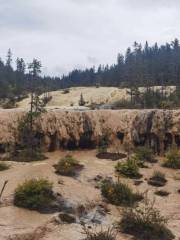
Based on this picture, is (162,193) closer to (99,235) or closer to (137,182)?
(137,182)

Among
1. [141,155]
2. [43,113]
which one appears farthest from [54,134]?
[141,155]

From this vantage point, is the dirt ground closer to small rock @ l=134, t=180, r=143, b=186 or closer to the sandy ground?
small rock @ l=134, t=180, r=143, b=186

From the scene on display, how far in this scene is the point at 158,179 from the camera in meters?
33.2

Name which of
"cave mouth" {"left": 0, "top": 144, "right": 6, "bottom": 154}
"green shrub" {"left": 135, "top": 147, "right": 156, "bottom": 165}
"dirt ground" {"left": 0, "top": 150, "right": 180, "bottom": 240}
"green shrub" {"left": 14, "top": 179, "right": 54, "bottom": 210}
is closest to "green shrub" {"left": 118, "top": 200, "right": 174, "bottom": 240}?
"dirt ground" {"left": 0, "top": 150, "right": 180, "bottom": 240}

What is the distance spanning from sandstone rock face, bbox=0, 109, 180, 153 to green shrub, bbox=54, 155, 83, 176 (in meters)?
6.28

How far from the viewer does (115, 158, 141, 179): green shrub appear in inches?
1326

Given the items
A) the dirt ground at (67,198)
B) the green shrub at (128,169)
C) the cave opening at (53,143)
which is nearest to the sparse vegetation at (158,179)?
the dirt ground at (67,198)

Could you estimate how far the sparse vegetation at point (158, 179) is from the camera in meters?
32.1

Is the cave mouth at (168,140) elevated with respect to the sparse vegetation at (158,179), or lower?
elevated

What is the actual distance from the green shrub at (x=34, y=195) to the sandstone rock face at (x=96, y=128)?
14353 mm

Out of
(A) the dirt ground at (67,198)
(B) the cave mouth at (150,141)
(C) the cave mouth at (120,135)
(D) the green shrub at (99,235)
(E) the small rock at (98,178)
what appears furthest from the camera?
(C) the cave mouth at (120,135)

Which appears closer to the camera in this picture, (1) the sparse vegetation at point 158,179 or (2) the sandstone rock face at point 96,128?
(1) the sparse vegetation at point 158,179

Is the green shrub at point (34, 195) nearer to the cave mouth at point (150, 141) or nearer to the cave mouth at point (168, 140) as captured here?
the cave mouth at point (150, 141)

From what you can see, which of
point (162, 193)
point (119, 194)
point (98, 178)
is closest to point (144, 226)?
point (119, 194)
